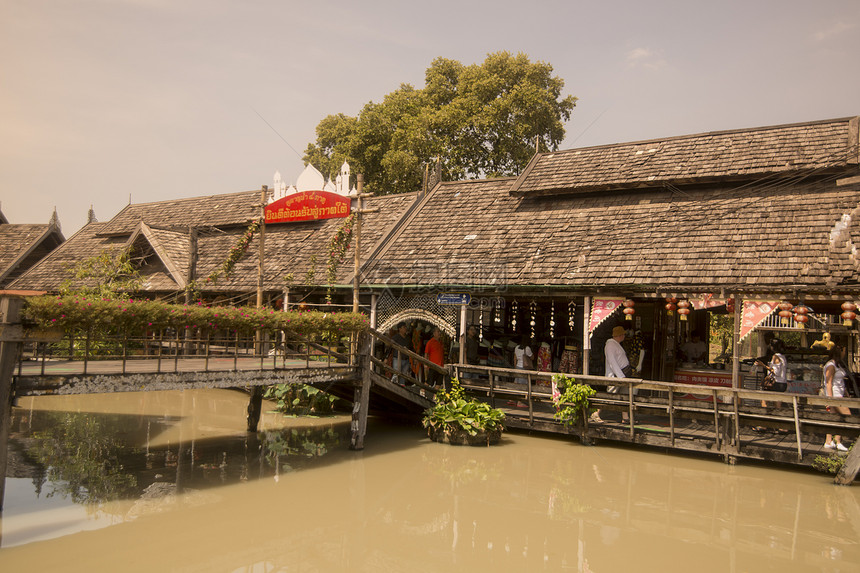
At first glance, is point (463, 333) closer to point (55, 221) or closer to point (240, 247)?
point (240, 247)

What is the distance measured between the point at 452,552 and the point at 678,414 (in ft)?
20.1

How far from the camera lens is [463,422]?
1243cm

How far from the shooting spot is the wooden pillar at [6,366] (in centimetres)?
726

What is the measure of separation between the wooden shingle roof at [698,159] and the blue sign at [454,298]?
3531mm

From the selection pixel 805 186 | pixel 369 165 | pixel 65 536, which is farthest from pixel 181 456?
pixel 369 165

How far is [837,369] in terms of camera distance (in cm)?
1089

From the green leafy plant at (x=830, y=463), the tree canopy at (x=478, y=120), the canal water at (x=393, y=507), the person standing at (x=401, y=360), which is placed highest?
the tree canopy at (x=478, y=120)

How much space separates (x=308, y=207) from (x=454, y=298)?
3798mm

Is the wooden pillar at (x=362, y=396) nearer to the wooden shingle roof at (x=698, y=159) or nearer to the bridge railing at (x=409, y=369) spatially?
the bridge railing at (x=409, y=369)

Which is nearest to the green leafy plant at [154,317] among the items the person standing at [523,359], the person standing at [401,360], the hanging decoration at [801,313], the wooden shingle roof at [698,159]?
the person standing at [401,360]

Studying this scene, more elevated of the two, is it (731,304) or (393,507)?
(731,304)

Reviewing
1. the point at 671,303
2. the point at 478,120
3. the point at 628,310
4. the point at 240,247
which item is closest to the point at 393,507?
the point at 628,310

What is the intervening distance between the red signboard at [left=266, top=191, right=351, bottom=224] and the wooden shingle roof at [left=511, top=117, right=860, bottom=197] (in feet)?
14.9

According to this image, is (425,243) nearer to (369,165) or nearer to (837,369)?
(837,369)
